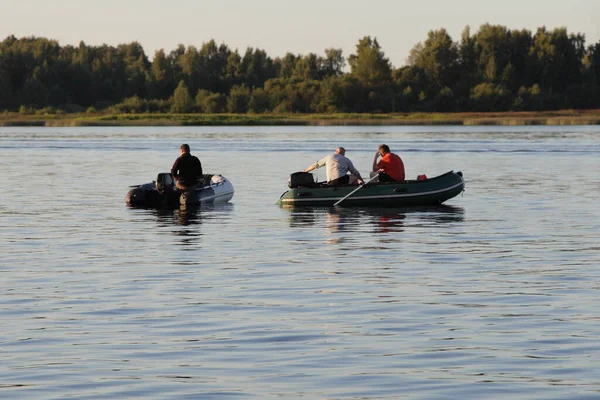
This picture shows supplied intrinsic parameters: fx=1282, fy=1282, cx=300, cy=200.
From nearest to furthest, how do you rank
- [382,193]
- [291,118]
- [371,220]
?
1. [371,220]
2. [382,193]
3. [291,118]

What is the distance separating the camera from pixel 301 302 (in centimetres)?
1398

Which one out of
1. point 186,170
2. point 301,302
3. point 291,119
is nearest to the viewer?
point 301,302

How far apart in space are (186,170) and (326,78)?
122810mm

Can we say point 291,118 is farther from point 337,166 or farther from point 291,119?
point 337,166

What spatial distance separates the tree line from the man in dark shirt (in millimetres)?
109131

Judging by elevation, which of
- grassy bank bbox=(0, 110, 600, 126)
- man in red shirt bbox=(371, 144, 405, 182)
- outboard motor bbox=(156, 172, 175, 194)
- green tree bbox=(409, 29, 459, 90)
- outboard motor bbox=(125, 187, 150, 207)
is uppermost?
green tree bbox=(409, 29, 459, 90)

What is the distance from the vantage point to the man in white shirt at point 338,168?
28.0 metres

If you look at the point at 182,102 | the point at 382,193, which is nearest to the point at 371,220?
the point at 382,193

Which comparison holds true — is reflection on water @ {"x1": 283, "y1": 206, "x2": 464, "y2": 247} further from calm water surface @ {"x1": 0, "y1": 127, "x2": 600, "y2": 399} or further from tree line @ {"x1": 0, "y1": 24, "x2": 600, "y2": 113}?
tree line @ {"x1": 0, "y1": 24, "x2": 600, "y2": 113}

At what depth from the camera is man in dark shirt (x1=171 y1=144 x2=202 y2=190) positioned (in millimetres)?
28281

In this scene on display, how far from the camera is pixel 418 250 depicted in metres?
19.7

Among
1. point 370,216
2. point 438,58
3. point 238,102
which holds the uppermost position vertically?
point 438,58

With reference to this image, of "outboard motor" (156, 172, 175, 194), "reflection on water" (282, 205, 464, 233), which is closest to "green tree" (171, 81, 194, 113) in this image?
"outboard motor" (156, 172, 175, 194)

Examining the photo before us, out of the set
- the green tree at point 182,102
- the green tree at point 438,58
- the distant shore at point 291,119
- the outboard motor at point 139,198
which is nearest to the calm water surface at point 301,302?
the outboard motor at point 139,198
